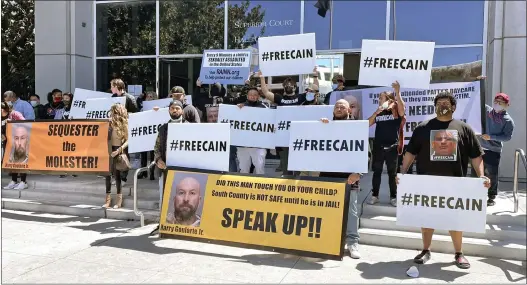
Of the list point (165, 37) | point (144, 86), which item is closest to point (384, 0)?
point (165, 37)

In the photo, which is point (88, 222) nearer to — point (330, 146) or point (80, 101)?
point (80, 101)

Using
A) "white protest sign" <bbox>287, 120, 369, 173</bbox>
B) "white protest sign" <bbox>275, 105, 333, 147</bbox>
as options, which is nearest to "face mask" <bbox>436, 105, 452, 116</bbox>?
"white protest sign" <bbox>287, 120, 369, 173</bbox>

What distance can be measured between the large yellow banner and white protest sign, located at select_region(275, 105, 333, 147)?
1.43m

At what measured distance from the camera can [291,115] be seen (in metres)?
6.62

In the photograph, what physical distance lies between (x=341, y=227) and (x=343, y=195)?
1.16 ft

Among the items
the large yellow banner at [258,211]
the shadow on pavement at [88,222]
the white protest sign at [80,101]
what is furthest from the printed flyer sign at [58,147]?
the large yellow banner at [258,211]

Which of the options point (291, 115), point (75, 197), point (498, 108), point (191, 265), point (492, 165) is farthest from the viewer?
point (75, 197)

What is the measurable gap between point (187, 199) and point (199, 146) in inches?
27.8

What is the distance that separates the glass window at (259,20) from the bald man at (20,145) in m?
5.76

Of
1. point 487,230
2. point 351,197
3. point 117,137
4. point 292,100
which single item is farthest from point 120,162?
point 487,230

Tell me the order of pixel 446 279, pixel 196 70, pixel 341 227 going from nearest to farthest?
pixel 446 279 → pixel 341 227 → pixel 196 70

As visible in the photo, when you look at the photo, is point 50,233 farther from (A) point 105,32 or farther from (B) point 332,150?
(A) point 105,32

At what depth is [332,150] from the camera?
5270 mm

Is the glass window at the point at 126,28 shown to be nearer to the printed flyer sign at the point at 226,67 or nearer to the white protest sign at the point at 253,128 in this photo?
the printed flyer sign at the point at 226,67
